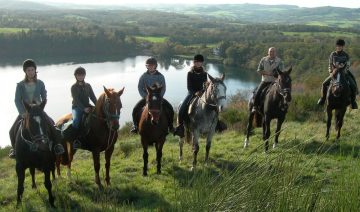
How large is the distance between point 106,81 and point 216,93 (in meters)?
43.3

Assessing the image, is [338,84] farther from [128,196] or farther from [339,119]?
[128,196]

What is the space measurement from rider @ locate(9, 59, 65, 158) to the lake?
1993 cm

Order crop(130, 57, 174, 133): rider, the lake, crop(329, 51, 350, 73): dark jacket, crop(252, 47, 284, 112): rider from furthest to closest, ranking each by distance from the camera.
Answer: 1. the lake
2. crop(329, 51, 350, 73): dark jacket
3. crop(252, 47, 284, 112): rider
4. crop(130, 57, 174, 133): rider

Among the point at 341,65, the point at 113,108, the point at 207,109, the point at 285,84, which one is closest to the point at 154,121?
the point at 113,108

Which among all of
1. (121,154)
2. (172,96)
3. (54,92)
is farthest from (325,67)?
(121,154)

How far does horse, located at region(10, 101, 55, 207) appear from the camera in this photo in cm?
614

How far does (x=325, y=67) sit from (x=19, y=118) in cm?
4739

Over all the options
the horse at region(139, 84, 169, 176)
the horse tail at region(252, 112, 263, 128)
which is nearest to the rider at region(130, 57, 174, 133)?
the horse at region(139, 84, 169, 176)

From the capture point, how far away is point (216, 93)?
786cm

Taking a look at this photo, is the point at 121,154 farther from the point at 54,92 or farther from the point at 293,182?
the point at 54,92

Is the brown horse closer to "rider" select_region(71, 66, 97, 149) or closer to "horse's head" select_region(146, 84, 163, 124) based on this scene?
"rider" select_region(71, 66, 97, 149)

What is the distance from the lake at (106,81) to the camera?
34875mm

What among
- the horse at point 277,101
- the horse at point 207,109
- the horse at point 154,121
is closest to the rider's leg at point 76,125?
the horse at point 154,121

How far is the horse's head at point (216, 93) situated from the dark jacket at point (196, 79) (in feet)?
2.91
